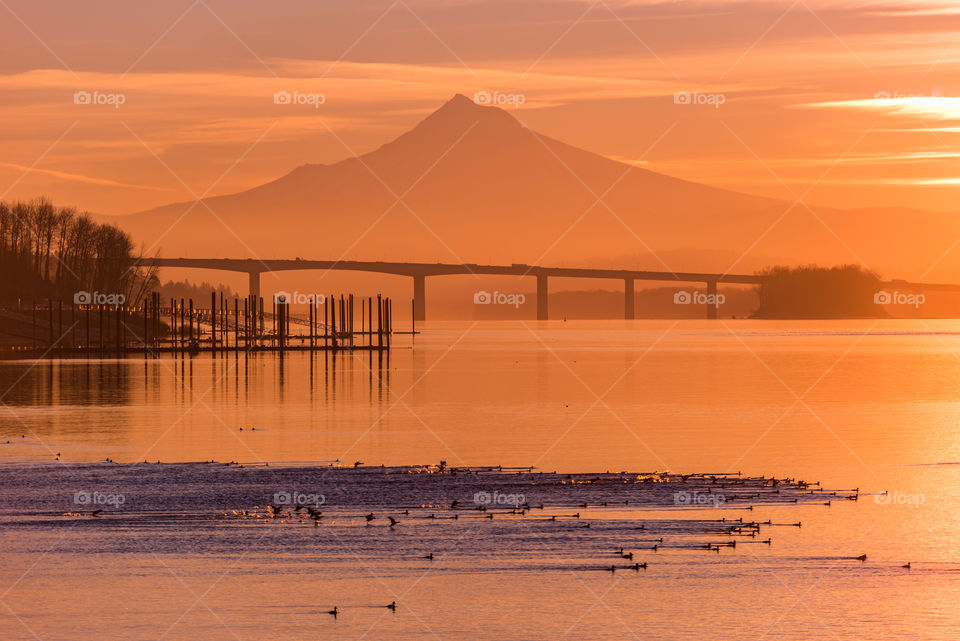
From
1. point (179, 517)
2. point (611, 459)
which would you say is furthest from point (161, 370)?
point (179, 517)

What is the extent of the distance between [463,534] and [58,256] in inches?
5332

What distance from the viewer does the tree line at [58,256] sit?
456 feet

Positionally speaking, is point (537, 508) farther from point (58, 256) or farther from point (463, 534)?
point (58, 256)

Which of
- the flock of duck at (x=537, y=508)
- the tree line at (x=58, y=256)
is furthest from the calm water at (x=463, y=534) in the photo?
the tree line at (x=58, y=256)

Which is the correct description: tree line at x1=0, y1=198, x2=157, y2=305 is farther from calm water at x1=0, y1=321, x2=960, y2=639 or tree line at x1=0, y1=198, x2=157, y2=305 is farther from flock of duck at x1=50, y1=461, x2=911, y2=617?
flock of duck at x1=50, y1=461, x2=911, y2=617

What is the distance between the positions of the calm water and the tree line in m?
86.1

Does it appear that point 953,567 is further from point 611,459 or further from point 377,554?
point 611,459

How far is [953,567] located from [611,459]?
1408cm

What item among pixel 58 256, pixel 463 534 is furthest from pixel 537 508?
pixel 58 256

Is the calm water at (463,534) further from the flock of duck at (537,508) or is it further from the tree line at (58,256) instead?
the tree line at (58,256)

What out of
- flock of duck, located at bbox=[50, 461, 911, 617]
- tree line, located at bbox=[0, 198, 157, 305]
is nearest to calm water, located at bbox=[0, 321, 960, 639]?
flock of duck, located at bbox=[50, 461, 911, 617]

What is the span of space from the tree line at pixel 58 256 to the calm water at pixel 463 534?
86.1 m

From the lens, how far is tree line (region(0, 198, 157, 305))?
13900 centimetres

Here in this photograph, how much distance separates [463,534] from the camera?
73.5 feet
